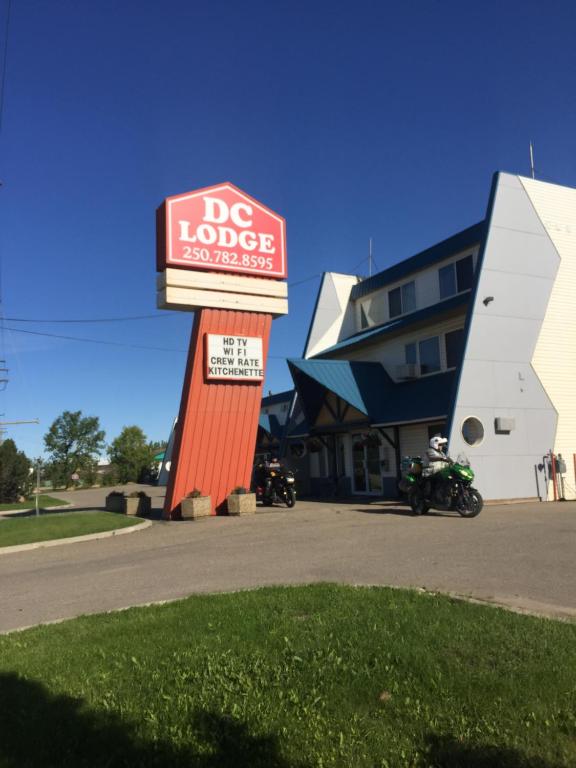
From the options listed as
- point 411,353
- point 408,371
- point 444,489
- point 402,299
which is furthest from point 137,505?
point 402,299

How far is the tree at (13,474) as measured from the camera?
44750 millimetres

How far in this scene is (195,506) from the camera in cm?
1770

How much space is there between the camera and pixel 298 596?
6.62m

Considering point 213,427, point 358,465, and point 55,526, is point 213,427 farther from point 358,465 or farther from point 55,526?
point 358,465

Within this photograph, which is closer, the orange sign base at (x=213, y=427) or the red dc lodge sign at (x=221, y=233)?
the red dc lodge sign at (x=221, y=233)

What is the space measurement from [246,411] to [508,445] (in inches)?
333

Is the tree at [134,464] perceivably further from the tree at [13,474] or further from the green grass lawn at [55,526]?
the green grass lawn at [55,526]

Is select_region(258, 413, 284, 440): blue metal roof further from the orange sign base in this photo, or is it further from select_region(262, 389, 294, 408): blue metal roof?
the orange sign base

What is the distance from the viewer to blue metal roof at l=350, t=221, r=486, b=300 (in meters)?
21.6

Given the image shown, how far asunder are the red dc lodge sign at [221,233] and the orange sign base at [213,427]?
1.55 metres

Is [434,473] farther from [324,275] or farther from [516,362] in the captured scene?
[324,275]

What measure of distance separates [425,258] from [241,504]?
12.2 metres

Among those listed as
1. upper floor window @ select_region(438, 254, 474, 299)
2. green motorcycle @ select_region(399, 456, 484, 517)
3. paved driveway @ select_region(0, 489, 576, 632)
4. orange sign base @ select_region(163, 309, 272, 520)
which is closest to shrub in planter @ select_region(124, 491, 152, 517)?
orange sign base @ select_region(163, 309, 272, 520)

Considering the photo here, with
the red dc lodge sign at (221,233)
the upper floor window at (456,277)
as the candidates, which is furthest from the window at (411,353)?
the red dc lodge sign at (221,233)
